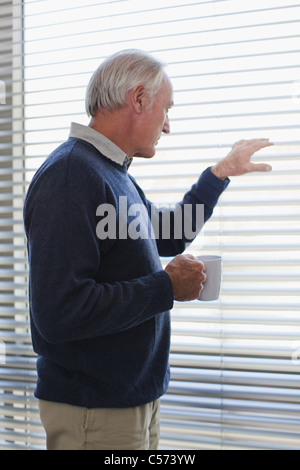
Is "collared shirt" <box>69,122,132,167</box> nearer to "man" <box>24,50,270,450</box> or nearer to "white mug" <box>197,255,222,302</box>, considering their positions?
"man" <box>24,50,270,450</box>

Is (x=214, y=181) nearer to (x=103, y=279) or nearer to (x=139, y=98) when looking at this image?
(x=139, y=98)

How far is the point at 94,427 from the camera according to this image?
902 mm

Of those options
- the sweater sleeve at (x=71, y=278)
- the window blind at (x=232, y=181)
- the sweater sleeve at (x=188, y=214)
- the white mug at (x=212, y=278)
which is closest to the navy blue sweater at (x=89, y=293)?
the sweater sleeve at (x=71, y=278)

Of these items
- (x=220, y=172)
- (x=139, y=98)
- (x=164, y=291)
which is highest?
(x=139, y=98)

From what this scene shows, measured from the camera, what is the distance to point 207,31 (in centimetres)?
124

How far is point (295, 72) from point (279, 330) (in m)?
Answer: 0.71

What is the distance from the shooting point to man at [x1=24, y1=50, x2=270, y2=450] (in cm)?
81

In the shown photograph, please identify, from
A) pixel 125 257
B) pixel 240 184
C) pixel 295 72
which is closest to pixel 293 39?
pixel 295 72

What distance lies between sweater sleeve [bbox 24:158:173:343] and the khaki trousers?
0.62 feet

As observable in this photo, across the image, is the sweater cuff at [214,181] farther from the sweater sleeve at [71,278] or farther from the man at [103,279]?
the sweater sleeve at [71,278]

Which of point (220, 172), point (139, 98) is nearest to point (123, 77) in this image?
point (139, 98)

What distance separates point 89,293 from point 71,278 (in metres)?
0.04

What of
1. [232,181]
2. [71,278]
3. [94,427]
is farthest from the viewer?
[232,181]
